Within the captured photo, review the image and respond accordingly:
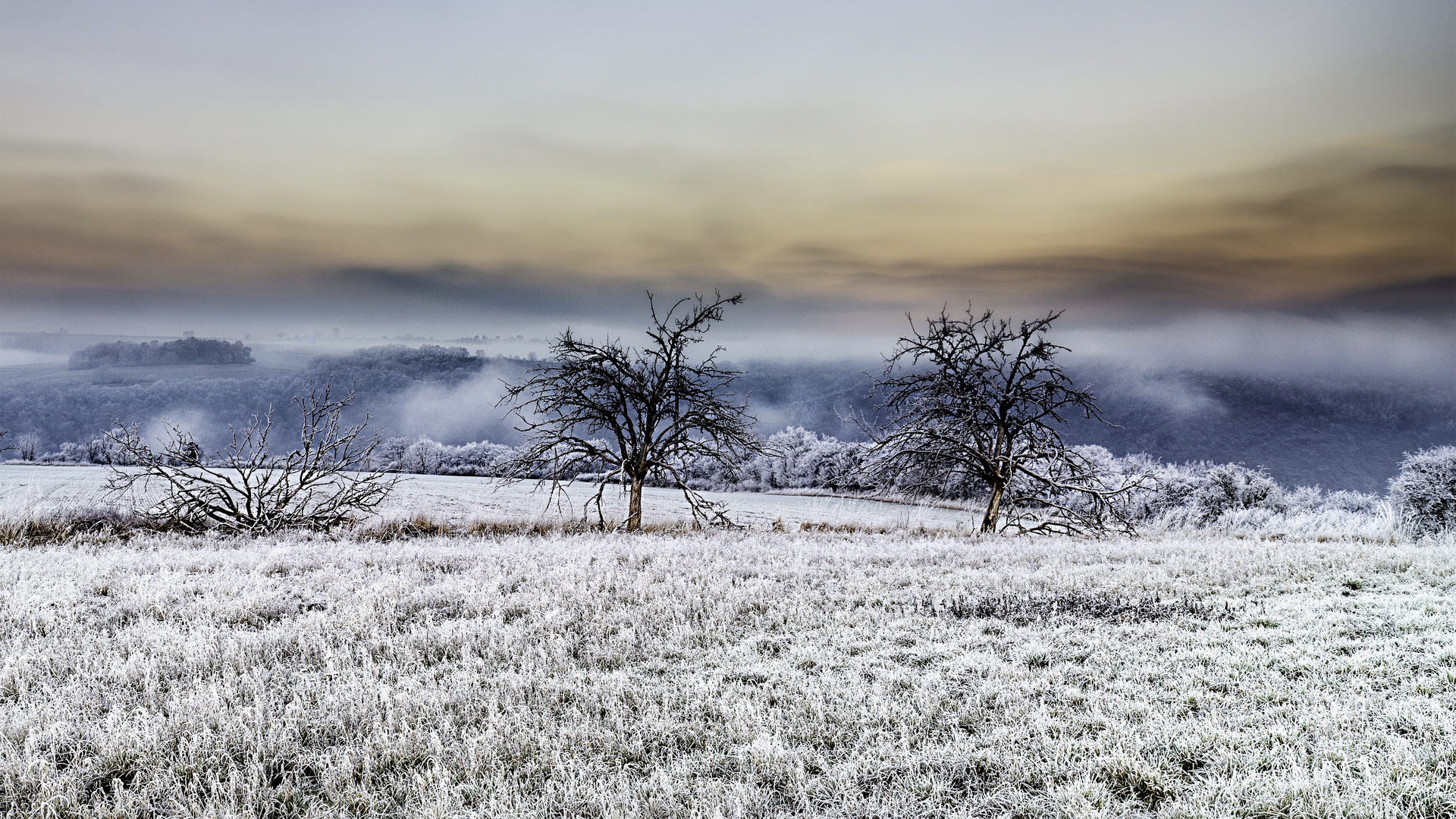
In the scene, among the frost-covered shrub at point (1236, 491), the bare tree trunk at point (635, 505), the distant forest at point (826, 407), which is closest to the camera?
the bare tree trunk at point (635, 505)

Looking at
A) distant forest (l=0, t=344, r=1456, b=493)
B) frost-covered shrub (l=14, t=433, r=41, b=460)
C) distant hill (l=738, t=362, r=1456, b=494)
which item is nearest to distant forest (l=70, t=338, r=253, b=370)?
distant forest (l=0, t=344, r=1456, b=493)

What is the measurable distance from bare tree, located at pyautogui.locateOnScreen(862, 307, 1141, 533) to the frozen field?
183 cm

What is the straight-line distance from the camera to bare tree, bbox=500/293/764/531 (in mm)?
17938

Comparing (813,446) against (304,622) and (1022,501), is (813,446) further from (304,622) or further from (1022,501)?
(304,622)

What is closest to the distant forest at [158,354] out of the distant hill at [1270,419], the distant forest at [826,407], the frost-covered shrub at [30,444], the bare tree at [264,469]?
the distant forest at [826,407]

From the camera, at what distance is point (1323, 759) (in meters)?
4.03

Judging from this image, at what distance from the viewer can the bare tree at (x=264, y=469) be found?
15250mm

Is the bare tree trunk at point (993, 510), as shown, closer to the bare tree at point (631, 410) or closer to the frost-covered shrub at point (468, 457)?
the bare tree at point (631, 410)

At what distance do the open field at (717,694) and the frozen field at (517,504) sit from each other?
9752 millimetres

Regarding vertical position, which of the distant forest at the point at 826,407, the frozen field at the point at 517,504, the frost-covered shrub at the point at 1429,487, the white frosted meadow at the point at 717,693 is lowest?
the frozen field at the point at 517,504

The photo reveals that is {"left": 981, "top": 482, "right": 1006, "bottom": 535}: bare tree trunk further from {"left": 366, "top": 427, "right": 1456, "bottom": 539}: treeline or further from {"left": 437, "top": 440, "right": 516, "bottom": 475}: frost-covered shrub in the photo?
{"left": 437, "top": 440, "right": 516, "bottom": 475}: frost-covered shrub

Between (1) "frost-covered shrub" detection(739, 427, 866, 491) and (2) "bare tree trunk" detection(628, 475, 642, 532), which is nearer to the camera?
(2) "bare tree trunk" detection(628, 475, 642, 532)

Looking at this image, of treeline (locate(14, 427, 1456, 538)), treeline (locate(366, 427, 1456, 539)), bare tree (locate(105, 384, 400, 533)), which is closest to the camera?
bare tree (locate(105, 384, 400, 533))

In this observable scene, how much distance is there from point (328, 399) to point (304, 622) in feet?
40.6
